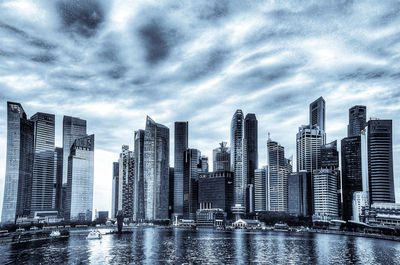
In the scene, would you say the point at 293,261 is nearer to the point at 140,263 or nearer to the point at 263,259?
the point at 263,259

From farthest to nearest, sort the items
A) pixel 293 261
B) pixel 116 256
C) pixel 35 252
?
pixel 35 252, pixel 116 256, pixel 293 261

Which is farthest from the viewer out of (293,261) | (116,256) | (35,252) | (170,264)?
(35,252)

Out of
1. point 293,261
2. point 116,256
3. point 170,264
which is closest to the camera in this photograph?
point 170,264

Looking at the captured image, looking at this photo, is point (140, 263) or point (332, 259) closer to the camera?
point (140, 263)

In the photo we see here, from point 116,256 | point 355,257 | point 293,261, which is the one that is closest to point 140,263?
point 116,256

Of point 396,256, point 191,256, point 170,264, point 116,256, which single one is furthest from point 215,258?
point 396,256

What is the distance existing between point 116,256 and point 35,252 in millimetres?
33126

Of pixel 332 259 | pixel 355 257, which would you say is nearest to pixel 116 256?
pixel 332 259

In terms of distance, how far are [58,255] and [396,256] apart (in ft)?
379

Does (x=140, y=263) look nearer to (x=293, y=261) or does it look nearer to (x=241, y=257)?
(x=241, y=257)

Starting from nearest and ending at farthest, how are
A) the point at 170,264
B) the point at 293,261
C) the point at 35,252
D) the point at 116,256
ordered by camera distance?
the point at 170,264
the point at 293,261
the point at 116,256
the point at 35,252

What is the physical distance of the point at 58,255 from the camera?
135375 mm

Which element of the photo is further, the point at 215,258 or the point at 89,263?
the point at 215,258

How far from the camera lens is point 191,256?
136 metres
